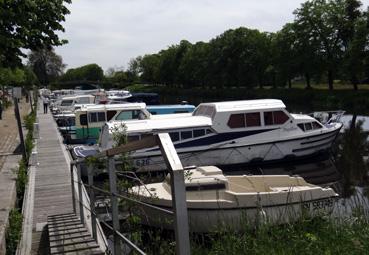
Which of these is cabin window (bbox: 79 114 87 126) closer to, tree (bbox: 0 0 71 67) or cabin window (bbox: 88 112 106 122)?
cabin window (bbox: 88 112 106 122)

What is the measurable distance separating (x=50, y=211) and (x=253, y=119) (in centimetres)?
1201

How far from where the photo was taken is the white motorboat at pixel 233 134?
21.3 meters

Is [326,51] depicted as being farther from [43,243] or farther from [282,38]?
[43,243]

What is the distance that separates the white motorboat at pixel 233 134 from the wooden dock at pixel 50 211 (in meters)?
2.70

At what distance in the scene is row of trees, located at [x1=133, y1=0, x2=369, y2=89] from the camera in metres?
54.7

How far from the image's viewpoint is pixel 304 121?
23.0 meters

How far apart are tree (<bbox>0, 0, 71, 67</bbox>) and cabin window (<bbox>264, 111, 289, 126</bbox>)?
13078 millimetres

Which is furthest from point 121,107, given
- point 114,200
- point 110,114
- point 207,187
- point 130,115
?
point 114,200

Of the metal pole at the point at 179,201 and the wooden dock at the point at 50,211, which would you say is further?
the wooden dock at the point at 50,211

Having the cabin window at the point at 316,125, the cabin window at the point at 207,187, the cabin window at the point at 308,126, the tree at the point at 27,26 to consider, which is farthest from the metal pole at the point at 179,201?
the cabin window at the point at 316,125

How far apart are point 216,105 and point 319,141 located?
5.33 meters

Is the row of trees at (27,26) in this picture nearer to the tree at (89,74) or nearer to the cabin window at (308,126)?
the cabin window at (308,126)

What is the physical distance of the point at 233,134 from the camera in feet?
71.1

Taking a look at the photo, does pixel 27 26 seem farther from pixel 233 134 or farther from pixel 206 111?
pixel 206 111
